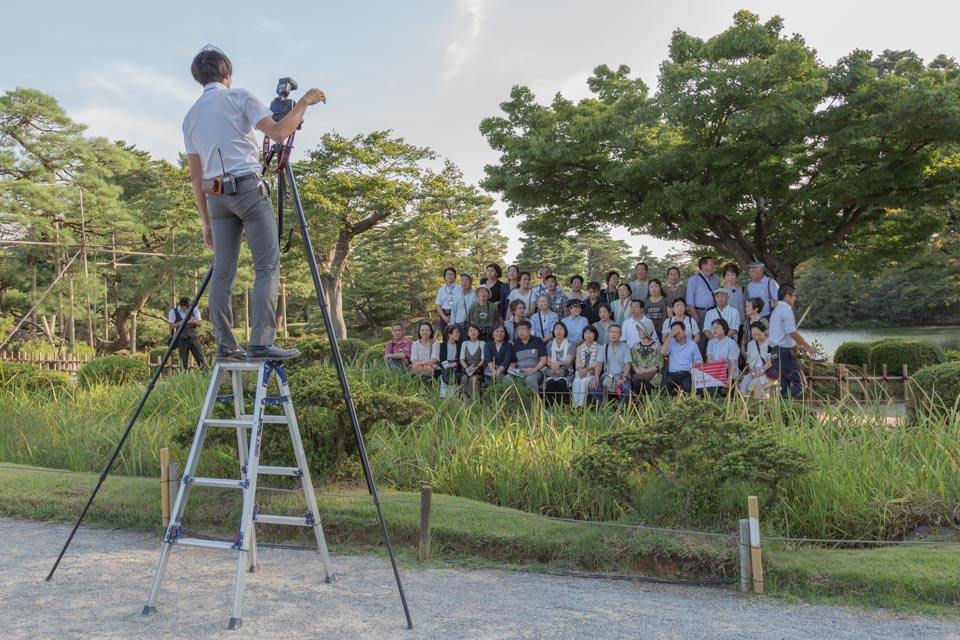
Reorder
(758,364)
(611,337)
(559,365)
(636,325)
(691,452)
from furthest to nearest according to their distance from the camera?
(559,365), (636,325), (611,337), (758,364), (691,452)

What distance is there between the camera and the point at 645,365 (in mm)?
9016

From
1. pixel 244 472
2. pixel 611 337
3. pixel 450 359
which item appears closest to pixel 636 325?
pixel 611 337

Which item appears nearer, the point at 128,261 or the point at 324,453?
the point at 324,453

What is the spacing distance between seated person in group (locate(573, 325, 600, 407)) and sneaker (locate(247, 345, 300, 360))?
18.1 ft

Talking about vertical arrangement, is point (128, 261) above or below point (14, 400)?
above

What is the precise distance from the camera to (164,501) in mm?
5906

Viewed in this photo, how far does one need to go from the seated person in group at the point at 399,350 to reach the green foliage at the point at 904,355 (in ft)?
30.5

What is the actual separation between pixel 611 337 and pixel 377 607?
221 inches

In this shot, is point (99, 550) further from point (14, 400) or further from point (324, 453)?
point (14, 400)

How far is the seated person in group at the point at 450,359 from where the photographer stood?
9938mm

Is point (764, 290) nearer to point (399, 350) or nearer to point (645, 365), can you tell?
point (645, 365)

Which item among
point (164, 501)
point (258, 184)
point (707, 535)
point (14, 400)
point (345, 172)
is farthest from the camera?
point (345, 172)

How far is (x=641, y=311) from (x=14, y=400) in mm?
8792

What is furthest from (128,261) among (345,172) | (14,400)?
(14,400)
